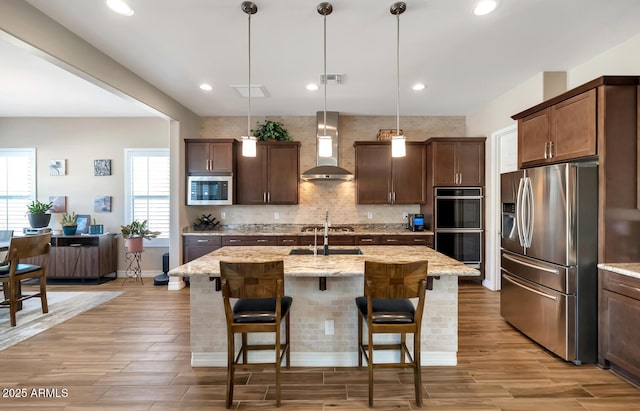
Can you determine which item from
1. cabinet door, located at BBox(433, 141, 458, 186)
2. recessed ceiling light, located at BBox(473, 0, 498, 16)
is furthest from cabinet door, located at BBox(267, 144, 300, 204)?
recessed ceiling light, located at BBox(473, 0, 498, 16)

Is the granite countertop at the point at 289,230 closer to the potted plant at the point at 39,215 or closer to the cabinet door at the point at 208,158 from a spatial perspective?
the cabinet door at the point at 208,158

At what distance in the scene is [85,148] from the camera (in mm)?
5398

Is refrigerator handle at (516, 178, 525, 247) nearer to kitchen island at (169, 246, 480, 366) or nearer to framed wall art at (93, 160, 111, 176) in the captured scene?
kitchen island at (169, 246, 480, 366)

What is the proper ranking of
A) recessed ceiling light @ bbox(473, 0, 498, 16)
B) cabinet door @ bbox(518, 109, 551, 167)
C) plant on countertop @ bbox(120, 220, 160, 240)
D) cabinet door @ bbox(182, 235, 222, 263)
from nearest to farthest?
recessed ceiling light @ bbox(473, 0, 498, 16)
cabinet door @ bbox(518, 109, 551, 167)
cabinet door @ bbox(182, 235, 222, 263)
plant on countertop @ bbox(120, 220, 160, 240)

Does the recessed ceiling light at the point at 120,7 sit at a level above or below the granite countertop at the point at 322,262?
above

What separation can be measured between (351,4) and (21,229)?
6780 millimetres

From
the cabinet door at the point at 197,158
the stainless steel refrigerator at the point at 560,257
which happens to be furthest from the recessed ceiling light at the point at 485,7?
the cabinet door at the point at 197,158

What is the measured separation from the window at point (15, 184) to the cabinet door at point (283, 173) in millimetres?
4295

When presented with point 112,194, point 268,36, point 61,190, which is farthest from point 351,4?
point 61,190

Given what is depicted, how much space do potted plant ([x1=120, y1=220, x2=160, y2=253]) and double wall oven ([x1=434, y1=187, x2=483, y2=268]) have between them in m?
4.72

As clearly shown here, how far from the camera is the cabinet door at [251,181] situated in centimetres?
504

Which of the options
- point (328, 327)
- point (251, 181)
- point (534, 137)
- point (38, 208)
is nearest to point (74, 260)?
point (38, 208)

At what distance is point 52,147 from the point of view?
5379 mm

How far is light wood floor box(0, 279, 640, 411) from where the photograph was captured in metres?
2.05
